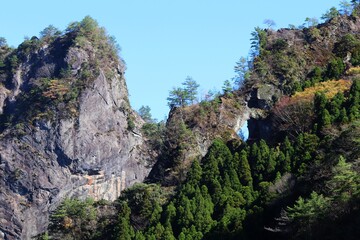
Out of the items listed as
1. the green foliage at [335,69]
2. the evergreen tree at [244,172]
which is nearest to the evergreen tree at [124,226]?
the evergreen tree at [244,172]

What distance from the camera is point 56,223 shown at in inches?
2144

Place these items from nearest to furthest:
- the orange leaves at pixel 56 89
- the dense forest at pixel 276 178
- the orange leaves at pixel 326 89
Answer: the dense forest at pixel 276 178
the orange leaves at pixel 326 89
the orange leaves at pixel 56 89

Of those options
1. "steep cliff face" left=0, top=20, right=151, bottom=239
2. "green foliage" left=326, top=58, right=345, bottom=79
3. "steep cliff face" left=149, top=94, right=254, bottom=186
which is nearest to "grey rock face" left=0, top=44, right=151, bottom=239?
"steep cliff face" left=0, top=20, right=151, bottom=239

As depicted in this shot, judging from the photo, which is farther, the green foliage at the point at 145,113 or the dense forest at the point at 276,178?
the green foliage at the point at 145,113

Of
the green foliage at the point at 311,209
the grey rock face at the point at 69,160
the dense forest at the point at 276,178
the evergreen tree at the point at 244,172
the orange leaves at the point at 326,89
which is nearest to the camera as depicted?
the green foliage at the point at 311,209

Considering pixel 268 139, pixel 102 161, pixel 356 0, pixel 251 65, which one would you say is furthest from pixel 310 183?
pixel 102 161

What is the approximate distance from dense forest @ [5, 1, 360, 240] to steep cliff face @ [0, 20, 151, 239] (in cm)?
2048

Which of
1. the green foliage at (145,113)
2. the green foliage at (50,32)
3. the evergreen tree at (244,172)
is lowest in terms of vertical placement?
the evergreen tree at (244,172)

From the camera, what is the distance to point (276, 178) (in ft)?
153

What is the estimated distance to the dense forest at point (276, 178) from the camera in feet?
124

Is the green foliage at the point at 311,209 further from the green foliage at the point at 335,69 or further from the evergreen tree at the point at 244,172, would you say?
the green foliage at the point at 335,69

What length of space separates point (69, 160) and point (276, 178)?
3663 centimetres

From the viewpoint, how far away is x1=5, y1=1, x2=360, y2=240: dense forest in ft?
124

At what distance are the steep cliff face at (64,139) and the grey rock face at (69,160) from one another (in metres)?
0.09
